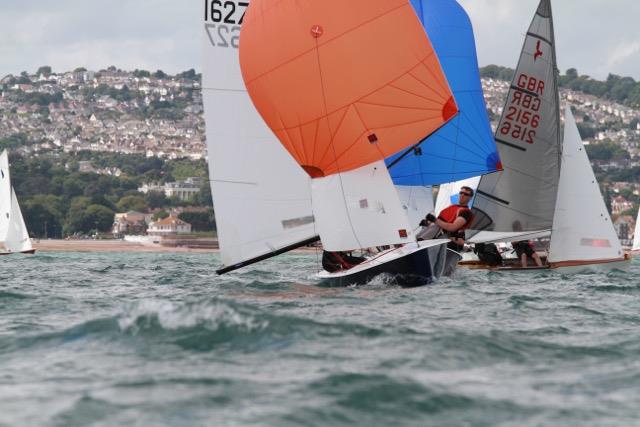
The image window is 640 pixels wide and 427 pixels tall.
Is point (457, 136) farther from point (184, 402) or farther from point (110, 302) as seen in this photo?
point (184, 402)

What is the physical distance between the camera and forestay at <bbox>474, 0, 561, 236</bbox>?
2425 centimetres

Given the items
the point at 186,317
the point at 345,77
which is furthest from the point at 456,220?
the point at 186,317

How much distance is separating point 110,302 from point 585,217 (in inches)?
430

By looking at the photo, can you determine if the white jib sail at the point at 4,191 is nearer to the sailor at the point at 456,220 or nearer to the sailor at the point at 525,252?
the sailor at the point at 525,252

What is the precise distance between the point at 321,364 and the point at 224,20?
10.6m

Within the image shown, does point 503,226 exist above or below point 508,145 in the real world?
below

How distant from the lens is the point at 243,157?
17.9m

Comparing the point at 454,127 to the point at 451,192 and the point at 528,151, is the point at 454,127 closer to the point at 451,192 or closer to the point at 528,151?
the point at 528,151

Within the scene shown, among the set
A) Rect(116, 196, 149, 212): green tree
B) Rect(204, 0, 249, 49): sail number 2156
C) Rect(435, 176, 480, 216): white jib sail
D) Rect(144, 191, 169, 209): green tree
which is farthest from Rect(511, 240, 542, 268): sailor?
Rect(144, 191, 169, 209): green tree

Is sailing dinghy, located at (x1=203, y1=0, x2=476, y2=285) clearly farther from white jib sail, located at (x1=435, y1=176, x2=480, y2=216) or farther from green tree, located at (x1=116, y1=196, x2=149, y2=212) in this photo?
green tree, located at (x1=116, y1=196, x2=149, y2=212)

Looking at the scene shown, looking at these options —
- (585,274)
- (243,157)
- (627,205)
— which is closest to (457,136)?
(585,274)

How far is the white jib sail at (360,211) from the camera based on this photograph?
55.5 feet

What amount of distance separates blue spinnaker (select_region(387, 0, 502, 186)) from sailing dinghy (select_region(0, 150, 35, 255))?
101ft

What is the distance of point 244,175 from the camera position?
1788cm
